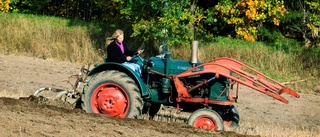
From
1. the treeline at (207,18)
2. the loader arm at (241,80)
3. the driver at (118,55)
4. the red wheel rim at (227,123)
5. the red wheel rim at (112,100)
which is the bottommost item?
the red wheel rim at (227,123)

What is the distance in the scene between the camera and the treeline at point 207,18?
20.6 metres

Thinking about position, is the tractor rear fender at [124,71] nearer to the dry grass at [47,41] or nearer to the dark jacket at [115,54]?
the dark jacket at [115,54]

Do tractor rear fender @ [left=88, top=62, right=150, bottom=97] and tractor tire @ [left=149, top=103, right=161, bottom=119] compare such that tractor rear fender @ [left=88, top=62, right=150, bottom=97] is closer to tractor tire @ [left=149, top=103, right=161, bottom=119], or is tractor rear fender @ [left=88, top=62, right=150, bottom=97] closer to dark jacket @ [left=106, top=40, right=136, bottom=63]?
dark jacket @ [left=106, top=40, right=136, bottom=63]

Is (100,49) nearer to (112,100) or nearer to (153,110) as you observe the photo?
(153,110)

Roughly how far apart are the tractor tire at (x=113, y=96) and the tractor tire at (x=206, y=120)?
0.89 meters

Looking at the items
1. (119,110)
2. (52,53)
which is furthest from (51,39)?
(119,110)

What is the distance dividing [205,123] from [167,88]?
0.94 m

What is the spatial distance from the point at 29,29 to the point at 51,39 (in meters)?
1.02

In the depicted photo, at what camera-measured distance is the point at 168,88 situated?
38.2 ft

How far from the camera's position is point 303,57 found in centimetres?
2183

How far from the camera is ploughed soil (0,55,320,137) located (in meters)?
9.76

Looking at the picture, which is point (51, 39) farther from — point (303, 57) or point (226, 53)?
point (303, 57)

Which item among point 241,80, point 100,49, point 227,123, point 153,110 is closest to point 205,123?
point 241,80

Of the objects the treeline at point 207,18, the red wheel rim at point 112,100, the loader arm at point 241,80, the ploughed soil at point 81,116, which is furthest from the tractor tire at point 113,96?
the treeline at point 207,18
